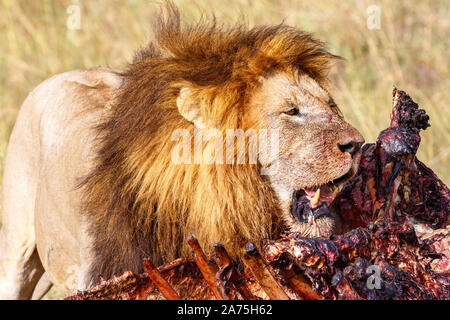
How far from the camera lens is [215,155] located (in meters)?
2.69

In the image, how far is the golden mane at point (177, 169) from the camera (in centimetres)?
270

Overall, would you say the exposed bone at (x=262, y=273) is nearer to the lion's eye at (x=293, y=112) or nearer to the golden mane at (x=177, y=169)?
the golden mane at (x=177, y=169)

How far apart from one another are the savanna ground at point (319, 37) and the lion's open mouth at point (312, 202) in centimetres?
322

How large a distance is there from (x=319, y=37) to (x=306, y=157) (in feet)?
16.0

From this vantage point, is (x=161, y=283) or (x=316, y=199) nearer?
(x=161, y=283)

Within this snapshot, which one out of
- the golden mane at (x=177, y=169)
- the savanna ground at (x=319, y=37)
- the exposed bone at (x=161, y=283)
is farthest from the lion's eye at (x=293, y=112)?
the savanna ground at (x=319, y=37)

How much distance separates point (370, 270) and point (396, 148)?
77 centimetres

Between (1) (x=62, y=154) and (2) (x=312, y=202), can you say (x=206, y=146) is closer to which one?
(2) (x=312, y=202)

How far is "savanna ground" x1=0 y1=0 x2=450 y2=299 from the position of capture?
6633 millimetres

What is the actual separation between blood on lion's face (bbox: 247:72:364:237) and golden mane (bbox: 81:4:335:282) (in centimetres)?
6

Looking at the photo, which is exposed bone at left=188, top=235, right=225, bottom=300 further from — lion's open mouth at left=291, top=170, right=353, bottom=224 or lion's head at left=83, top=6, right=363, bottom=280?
lion's open mouth at left=291, top=170, right=353, bottom=224

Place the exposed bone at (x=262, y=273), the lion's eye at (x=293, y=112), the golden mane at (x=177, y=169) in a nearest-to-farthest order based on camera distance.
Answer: the exposed bone at (x=262, y=273) < the golden mane at (x=177, y=169) < the lion's eye at (x=293, y=112)

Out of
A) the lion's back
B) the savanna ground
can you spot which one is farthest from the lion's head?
the savanna ground

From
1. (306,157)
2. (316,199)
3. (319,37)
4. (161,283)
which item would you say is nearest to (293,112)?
(306,157)
